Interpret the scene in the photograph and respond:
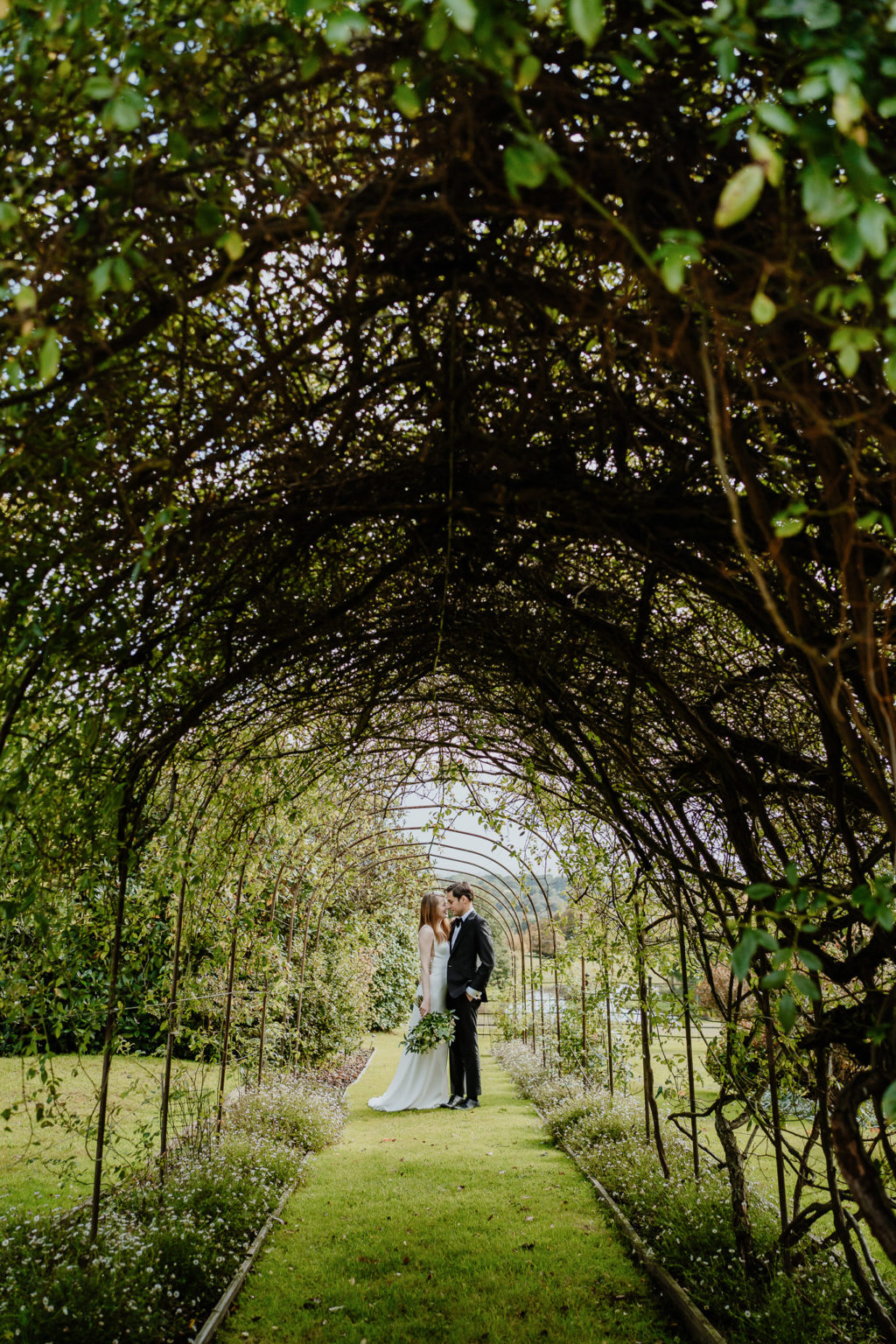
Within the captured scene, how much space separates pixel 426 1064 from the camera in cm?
825

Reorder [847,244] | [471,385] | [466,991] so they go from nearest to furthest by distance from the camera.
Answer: [847,244] < [471,385] < [466,991]

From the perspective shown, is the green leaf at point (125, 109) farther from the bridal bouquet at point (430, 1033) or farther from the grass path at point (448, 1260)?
the bridal bouquet at point (430, 1033)

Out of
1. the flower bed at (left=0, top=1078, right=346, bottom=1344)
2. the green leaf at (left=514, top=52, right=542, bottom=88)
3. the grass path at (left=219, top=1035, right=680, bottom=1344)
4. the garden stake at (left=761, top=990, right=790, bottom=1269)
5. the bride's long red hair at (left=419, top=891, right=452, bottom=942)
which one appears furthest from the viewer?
the bride's long red hair at (left=419, top=891, right=452, bottom=942)

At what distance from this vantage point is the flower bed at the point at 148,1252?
2699 mm

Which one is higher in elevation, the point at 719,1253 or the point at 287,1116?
the point at 719,1253

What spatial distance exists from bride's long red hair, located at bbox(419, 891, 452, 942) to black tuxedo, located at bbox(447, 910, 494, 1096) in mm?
453

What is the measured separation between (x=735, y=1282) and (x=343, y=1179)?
2.86 meters

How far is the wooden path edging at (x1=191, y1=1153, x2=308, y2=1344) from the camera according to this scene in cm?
305

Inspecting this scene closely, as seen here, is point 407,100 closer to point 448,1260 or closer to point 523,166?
point 523,166

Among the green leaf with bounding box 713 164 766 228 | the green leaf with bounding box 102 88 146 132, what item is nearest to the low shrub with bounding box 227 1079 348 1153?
the green leaf with bounding box 102 88 146 132

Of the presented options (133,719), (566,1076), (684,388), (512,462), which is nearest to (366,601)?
(133,719)

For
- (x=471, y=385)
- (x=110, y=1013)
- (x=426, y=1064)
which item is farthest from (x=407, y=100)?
(x=426, y=1064)

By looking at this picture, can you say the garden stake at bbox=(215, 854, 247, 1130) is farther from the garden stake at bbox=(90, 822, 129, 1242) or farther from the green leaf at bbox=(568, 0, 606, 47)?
the green leaf at bbox=(568, 0, 606, 47)

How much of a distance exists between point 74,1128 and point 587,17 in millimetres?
4042
